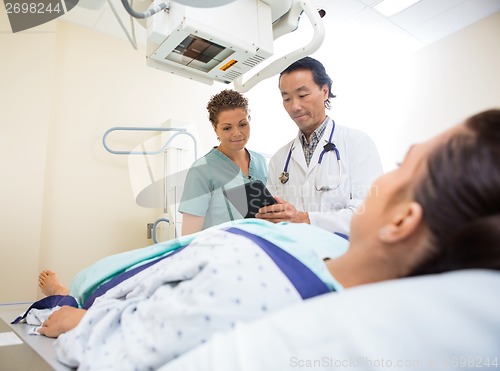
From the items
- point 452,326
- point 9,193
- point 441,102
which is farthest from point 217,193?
point 441,102

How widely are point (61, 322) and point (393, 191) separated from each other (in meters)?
0.79

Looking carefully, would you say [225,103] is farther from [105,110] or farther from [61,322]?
[61,322]

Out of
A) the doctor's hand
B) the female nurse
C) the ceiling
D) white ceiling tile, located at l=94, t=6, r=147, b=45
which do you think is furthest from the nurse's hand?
the ceiling

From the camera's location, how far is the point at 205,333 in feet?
1.64

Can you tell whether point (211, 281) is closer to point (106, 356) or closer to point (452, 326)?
point (106, 356)

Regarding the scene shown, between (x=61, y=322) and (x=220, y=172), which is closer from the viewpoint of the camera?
(x=61, y=322)

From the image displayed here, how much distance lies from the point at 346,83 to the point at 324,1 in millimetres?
776

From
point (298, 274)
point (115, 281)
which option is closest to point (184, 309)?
point (298, 274)

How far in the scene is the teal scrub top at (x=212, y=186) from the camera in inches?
73.3

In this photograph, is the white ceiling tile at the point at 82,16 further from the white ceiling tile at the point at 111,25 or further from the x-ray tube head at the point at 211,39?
the x-ray tube head at the point at 211,39

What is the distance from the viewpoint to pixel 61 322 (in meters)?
0.83

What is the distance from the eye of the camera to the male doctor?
1513mm

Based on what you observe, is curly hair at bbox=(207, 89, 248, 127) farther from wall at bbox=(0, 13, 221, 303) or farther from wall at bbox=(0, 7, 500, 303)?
wall at bbox=(0, 13, 221, 303)

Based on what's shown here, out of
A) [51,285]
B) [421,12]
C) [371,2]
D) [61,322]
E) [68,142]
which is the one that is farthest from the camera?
[421,12]
